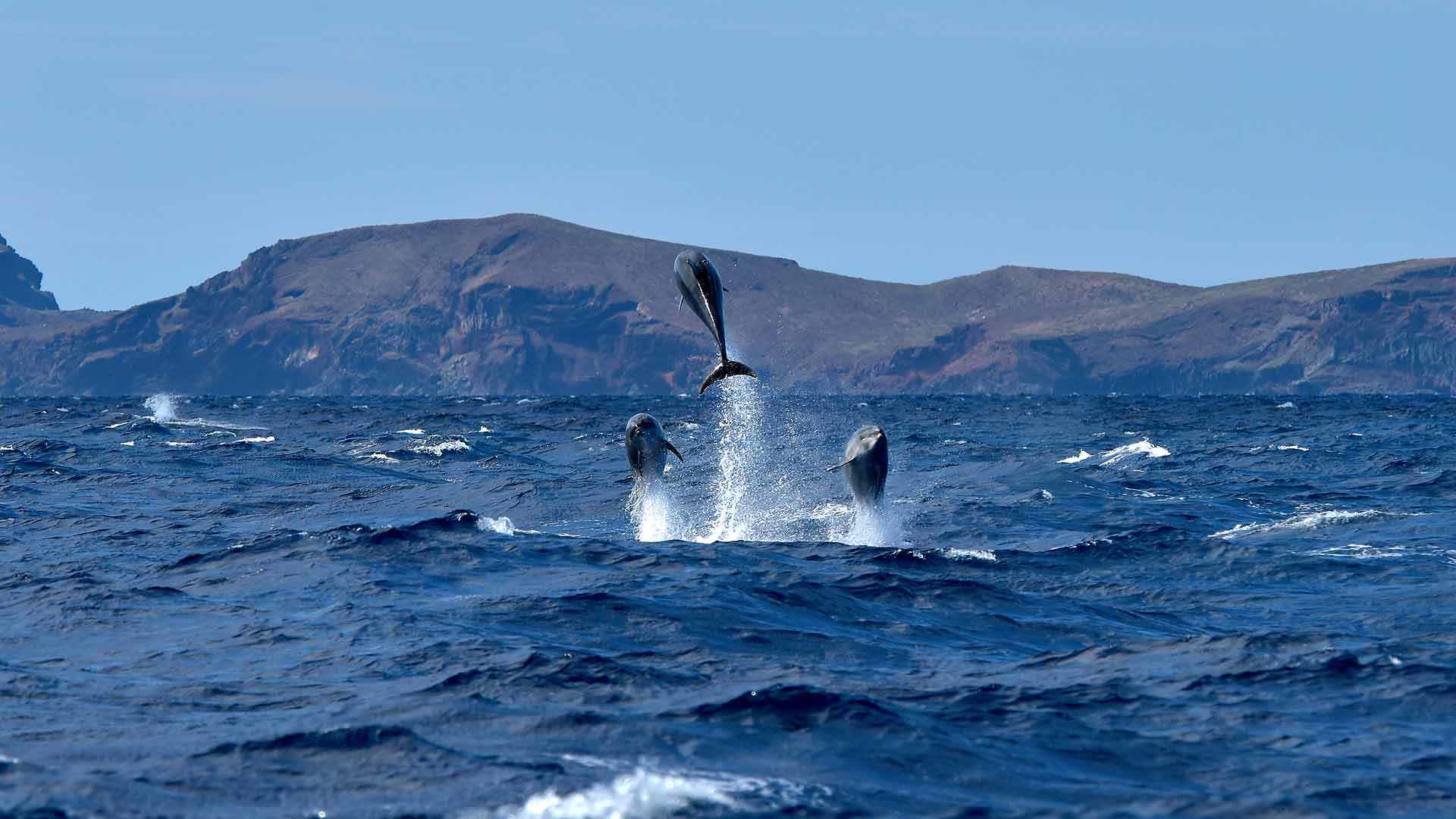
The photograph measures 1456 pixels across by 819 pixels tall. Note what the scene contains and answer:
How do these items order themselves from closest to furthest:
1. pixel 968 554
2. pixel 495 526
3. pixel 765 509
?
pixel 968 554 < pixel 495 526 < pixel 765 509

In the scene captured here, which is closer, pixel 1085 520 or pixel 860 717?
pixel 860 717

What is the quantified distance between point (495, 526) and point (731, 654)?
1293 centimetres

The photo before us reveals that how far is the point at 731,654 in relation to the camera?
1695 centimetres

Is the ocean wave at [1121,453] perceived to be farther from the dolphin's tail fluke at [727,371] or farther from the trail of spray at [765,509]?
the dolphin's tail fluke at [727,371]

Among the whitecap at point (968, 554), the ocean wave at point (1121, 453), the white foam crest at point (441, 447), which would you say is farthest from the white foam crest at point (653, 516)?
the white foam crest at point (441, 447)

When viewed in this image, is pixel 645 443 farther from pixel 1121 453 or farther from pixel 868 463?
pixel 1121 453

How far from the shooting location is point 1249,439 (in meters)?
70.9

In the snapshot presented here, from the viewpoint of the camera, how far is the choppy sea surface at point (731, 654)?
38.7 ft

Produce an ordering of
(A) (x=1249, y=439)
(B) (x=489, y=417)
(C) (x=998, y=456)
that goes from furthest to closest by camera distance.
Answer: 1. (B) (x=489, y=417)
2. (A) (x=1249, y=439)
3. (C) (x=998, y=456)

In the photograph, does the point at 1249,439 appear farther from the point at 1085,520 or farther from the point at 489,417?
the point at 489,417

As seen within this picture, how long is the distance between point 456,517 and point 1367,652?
17278 mm

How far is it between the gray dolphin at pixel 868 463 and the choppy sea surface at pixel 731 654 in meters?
1.03

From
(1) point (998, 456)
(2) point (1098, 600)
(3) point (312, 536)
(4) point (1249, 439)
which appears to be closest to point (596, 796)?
(2) point (1098, 600)

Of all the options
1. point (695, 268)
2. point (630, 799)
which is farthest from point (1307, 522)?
point (630, 799)
